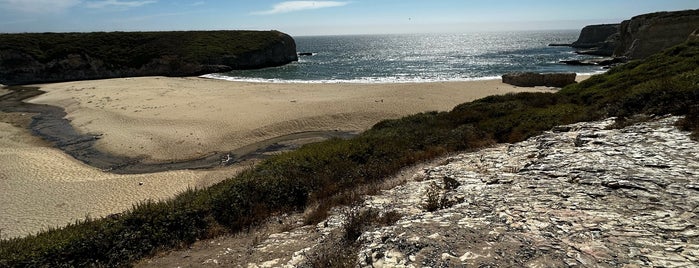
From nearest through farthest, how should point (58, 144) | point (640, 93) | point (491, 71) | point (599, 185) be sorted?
point (599, 185)
point (640, 93)
point (58, 144)
point (491, 71)

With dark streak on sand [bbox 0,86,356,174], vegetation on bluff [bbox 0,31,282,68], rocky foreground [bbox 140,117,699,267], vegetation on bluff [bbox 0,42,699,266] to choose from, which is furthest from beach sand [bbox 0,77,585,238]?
vegetation on bluff [bbox 0,31,282,68]

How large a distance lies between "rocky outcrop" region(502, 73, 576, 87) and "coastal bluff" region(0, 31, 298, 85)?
56.9 m

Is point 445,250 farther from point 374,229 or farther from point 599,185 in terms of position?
point 599,185

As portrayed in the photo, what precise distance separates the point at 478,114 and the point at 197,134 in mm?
20292

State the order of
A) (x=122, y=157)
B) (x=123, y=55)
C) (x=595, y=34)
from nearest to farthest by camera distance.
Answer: (x=122, y=157) → (x=123, y=55) → (x=595, y=34)

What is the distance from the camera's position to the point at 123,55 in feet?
257

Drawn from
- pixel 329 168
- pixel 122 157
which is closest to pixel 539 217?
pixel 329 168

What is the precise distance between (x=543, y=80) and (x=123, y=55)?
78192 mm

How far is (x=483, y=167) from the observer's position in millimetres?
12531

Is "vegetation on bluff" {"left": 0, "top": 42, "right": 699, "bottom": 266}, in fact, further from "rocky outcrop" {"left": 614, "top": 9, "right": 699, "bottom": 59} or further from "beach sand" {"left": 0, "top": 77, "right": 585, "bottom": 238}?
"rocky outcrop" {"left": 614, "top": 9, "right": 699, "bottom": 59}

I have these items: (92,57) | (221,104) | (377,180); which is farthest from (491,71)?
(92,57)

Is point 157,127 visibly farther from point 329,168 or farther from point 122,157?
point 329,168

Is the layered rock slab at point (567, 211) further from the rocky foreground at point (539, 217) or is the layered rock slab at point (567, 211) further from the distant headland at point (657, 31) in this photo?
the distant headland at point (657, 31)

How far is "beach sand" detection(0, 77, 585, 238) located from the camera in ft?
59.9
